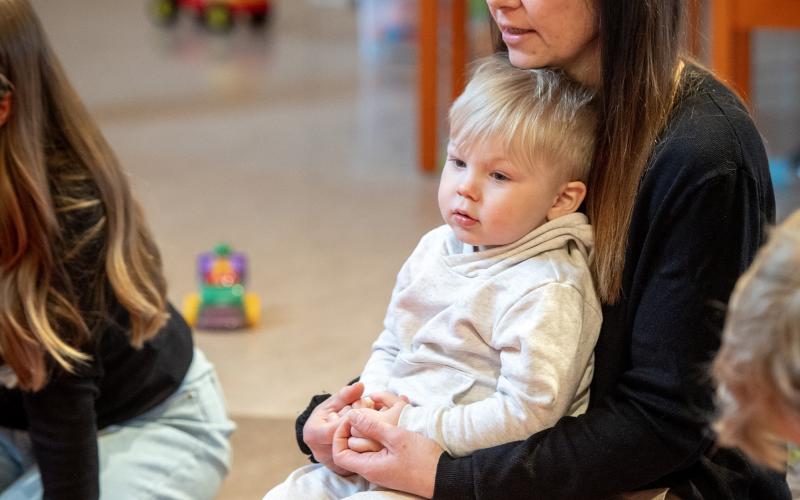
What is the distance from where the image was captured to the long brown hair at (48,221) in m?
1.34

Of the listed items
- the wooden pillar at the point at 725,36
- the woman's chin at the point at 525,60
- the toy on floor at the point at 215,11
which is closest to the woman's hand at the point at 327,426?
the woman's chin at the point at 525,60

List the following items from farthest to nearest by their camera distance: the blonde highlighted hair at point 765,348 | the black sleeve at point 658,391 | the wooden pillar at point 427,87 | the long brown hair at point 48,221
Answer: the wooden pillar at point 427,87 < the long brown hair at point 48,221 < the black sleeve at point 658,391 < the blonde highlighted hair at point 765,348

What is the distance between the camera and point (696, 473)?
1.10 m

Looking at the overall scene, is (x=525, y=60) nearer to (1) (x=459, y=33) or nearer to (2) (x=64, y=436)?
(2) (x=64, y=436)

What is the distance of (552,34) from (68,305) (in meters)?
0.64

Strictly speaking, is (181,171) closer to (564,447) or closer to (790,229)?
(564,447)

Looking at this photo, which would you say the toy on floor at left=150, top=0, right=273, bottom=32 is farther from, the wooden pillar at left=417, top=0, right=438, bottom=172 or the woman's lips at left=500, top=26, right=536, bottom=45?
the woman's lips at left=500, top=26, right=536, bottom=45

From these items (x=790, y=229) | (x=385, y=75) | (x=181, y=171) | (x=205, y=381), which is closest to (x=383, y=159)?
(x=181, y=171)

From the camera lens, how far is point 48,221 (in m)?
1.35

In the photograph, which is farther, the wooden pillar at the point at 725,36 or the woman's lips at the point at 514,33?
the wooden pillar at the point at 725,36

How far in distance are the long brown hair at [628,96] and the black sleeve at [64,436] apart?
63 cm

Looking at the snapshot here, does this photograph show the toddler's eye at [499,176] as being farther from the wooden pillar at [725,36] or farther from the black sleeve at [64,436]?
the wooden pillar at [725,36]

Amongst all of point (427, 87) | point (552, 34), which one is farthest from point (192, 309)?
point (552, 34)

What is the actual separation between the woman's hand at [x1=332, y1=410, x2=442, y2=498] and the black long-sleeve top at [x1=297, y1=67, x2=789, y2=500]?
1 centimetres
